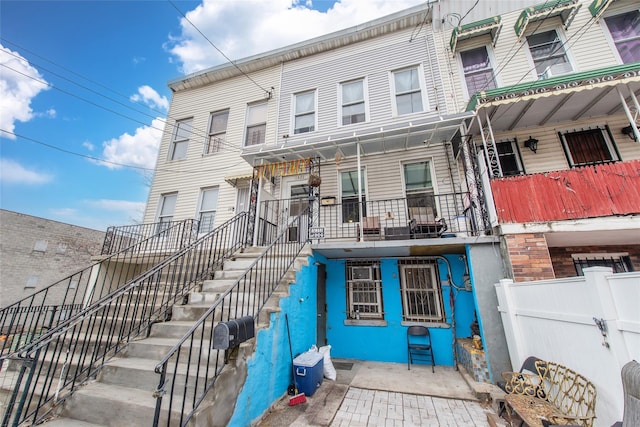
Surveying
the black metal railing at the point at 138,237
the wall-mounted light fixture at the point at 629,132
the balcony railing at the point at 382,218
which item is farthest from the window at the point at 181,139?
the wall-mounted light fixture at the point at 629,132

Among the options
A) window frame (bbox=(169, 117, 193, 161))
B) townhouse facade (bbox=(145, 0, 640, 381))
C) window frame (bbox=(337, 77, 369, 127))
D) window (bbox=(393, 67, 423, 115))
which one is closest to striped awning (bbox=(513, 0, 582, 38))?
townhouse facade (bbox=(145, 0, 640, 381))

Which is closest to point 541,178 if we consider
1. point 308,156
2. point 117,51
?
point 308,156

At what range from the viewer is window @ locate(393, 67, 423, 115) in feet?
24.7

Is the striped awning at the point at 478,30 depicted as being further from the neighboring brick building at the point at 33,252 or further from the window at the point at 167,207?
the neighboring brick building at the point at 33,252

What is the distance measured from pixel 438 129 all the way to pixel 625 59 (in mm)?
5576

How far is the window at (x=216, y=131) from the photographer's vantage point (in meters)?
9.13

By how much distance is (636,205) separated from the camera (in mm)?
4086

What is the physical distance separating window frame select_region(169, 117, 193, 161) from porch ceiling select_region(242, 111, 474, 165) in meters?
4.47

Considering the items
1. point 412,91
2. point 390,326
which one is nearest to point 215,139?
point 412,91

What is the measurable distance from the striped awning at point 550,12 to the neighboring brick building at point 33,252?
21654 millimetres

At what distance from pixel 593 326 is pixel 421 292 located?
3.66 m

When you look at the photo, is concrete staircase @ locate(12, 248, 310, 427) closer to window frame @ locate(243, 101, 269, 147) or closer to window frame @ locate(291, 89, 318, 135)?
window frame @ locate(291, 89, 318, 135)

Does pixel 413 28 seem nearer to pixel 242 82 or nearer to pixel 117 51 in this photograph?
pixel 242 82

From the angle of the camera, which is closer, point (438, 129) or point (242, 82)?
point (438, 129)
